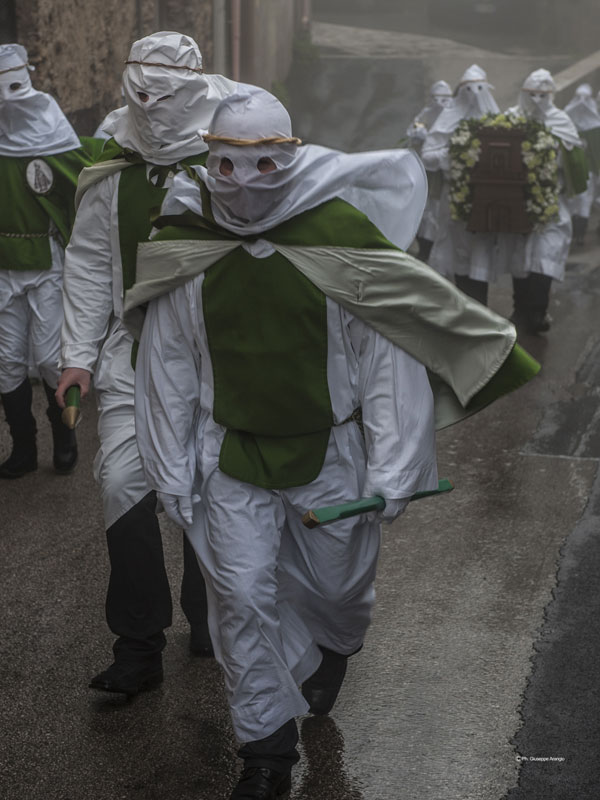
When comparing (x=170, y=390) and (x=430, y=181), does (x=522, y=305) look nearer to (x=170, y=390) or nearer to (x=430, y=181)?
(x=430, y=181)

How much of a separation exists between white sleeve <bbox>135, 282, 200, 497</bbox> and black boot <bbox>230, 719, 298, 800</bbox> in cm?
76

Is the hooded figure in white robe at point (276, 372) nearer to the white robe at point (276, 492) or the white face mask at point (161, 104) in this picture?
Result: the white robe at point (276, 492)

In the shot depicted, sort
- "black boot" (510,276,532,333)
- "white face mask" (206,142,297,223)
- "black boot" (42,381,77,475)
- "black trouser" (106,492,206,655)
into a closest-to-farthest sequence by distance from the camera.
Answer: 1. "white face mask" (206,142,297,223)
2. "black trouser" (106,492,206,655)
3. "black boot" (42,381,77,475)
4. "black boot" (510,276,532,333)

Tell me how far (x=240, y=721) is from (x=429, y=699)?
988 mm

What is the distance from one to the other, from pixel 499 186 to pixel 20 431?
4.67 meters

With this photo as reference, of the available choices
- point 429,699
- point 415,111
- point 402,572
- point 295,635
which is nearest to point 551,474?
point 402,572

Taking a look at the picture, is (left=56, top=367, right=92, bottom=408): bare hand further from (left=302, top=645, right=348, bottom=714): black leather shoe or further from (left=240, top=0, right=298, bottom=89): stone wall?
(left=240, top=0, right=298, bottom=89): stone wall

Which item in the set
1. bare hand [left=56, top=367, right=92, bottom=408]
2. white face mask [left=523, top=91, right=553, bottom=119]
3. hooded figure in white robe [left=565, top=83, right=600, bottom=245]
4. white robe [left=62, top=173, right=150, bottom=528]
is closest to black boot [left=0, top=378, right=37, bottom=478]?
white robe [left=62, top=173, right=150, bottom=528]

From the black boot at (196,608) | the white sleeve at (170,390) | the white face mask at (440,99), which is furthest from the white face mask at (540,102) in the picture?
the white sleeve at (170,390)

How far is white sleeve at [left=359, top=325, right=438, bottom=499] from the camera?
4.04m

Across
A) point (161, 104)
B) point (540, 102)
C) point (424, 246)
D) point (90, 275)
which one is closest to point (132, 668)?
point (90, 275)

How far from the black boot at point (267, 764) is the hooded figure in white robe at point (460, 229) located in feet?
24.0

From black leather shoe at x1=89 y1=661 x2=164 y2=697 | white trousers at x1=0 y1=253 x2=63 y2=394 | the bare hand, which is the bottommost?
white trousers at x1=0 y1=253 x2=63 y2=394

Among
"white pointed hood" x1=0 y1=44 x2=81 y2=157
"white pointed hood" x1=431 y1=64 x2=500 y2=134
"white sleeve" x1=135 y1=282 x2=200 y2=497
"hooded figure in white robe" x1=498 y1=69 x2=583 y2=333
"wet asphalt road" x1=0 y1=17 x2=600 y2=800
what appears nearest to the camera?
"white sleeve" x1=135 y1=282 x2=200 y2=497
